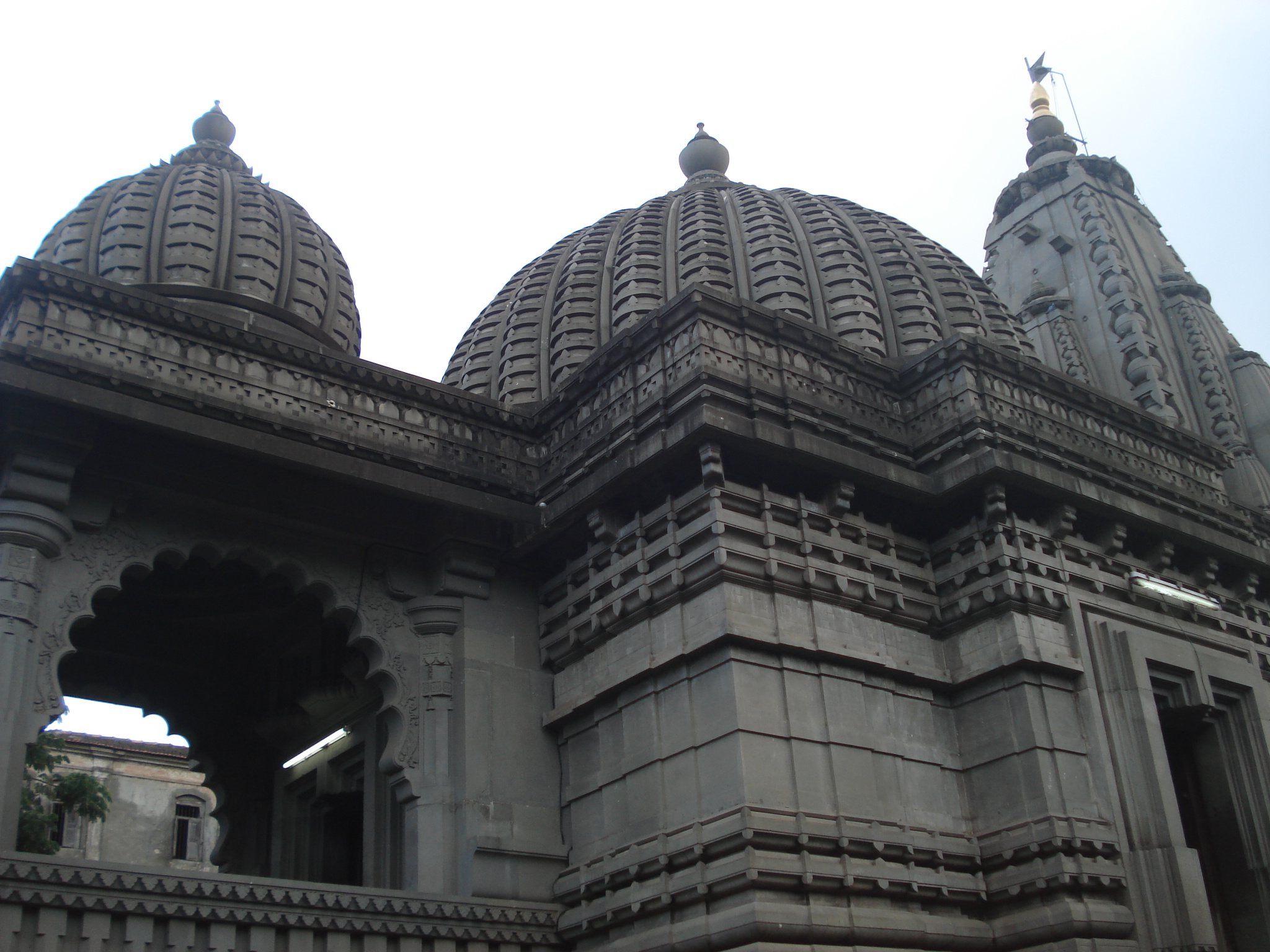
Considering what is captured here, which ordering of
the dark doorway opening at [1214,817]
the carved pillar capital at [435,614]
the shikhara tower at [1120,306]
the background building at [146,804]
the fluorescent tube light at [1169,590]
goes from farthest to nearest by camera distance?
the background building at [146,804] < the shikhara tower at [1120,306] < the fluorescent tube light at [1169,590] < the carved pillar capital at [435,614] < the dark doorway opening at [1214,817]

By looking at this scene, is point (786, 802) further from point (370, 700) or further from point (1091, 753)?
point (370, 700)

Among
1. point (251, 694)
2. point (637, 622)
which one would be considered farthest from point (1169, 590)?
point (251, 694)

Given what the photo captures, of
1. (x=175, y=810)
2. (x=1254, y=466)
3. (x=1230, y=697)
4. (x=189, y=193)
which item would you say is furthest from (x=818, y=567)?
(x=175, y=810)

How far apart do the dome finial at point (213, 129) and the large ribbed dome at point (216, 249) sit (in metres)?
1.18

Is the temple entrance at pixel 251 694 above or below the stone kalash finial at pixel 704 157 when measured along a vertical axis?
below

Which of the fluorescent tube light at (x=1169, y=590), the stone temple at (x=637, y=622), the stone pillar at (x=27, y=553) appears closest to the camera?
the stone pillar at (x=27, y=553)

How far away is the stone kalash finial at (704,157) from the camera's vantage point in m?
21.6

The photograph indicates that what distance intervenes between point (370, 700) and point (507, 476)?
3.07m

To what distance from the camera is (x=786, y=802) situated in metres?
10.5

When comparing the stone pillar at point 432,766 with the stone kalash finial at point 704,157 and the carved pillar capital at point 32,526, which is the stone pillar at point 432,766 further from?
the stone kalash finial at point 704,157

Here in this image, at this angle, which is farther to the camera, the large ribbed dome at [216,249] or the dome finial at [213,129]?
the dome finial at [213,129]

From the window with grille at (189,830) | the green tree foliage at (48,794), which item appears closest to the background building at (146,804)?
the window with grille at (189,830)

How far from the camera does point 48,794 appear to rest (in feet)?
84.1

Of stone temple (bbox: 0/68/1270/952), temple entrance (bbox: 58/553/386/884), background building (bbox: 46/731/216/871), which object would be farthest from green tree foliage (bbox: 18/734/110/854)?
background building (bbox: 46/731/216/871)
